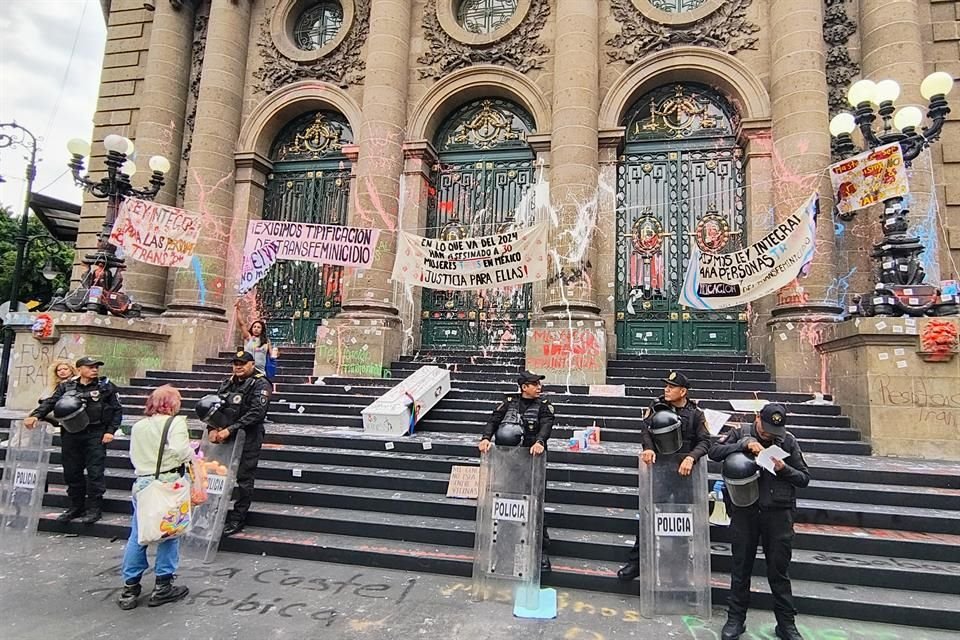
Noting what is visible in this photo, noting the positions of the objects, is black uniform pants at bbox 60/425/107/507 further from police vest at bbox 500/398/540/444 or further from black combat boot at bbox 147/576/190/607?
police vest at bbox 500/398/540/444

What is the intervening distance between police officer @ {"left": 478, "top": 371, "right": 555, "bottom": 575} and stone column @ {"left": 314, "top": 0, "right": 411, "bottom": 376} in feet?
23.5

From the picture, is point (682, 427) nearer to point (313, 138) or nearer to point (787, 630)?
point (787, 630)

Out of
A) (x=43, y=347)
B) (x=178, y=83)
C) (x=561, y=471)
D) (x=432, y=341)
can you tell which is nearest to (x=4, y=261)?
(x=178, y=83)

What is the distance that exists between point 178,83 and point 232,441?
45.2 ft

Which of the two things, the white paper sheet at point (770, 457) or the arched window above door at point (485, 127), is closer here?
the white paper sheet at point (770, 457)

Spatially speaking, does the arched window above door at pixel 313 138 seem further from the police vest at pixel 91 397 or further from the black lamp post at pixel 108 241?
the police vest at pixel 91 397

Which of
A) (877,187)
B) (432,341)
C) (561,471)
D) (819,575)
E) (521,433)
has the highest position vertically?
(877,187)

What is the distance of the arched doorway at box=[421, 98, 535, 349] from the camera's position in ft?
45.4

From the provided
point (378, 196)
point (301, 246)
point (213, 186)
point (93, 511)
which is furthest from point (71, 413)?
point (213, 186)

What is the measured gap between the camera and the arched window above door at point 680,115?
1346 cm

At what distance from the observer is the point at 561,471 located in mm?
7527

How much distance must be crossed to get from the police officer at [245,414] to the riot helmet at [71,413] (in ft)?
5.45

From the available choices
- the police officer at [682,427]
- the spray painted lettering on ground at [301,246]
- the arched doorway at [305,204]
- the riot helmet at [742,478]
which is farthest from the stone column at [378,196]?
the riot helmet at [742,478]

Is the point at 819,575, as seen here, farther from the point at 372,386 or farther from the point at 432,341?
the point at 432,341
